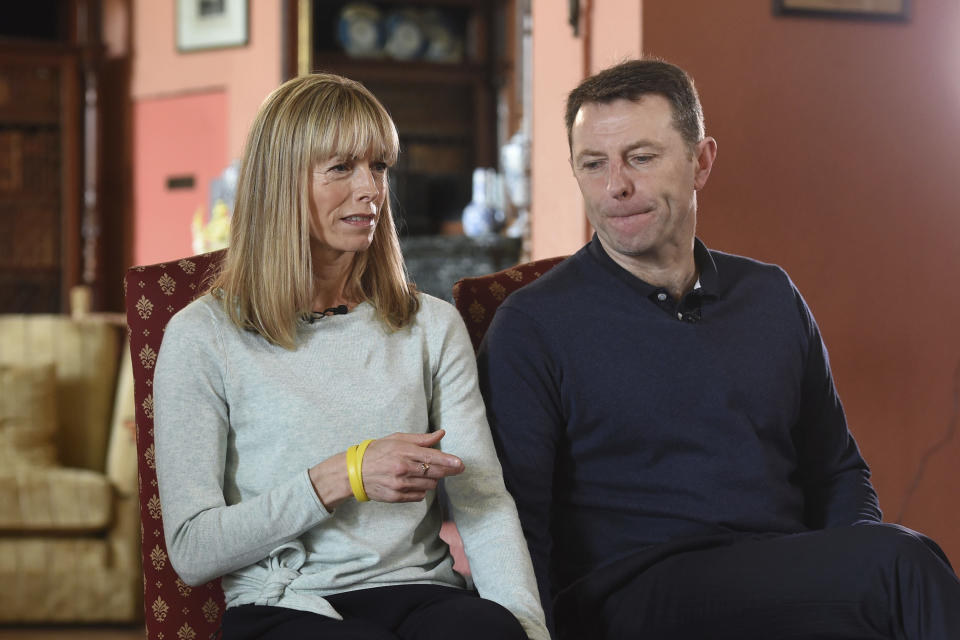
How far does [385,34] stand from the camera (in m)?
7.26

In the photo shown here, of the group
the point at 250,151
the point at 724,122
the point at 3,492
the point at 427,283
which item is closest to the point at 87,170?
the point at 427,283

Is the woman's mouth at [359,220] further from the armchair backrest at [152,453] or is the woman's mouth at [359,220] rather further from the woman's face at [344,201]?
the armchair backrest at [152,453]

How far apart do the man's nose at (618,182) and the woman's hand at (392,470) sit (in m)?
0.51

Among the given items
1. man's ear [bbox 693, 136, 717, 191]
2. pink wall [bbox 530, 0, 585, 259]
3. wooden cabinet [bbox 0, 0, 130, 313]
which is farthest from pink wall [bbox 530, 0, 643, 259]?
wooden cabinet [bbox 0, 0, 130, 313]

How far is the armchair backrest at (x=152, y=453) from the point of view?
157 cm

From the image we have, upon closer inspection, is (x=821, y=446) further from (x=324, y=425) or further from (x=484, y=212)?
(x=484, y=212)

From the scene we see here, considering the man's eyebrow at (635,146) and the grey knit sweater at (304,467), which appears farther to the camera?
the man's eyebrow at (635,146)

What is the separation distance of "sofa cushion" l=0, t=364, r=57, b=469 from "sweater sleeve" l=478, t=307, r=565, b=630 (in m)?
2.23

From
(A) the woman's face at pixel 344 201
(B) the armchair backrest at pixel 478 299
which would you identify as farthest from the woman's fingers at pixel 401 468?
(B) the armchair backrest at pixel 478 299

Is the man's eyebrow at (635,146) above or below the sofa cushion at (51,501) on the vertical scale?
above

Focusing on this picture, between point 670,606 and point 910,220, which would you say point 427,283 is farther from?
point 670,606

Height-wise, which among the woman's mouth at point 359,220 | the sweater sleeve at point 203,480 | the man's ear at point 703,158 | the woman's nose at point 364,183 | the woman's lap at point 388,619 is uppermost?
the man's ear at point 703,158

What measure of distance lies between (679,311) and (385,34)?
5.96 metres

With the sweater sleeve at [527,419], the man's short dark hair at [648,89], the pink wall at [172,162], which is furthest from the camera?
the pink wall at [172,162]
